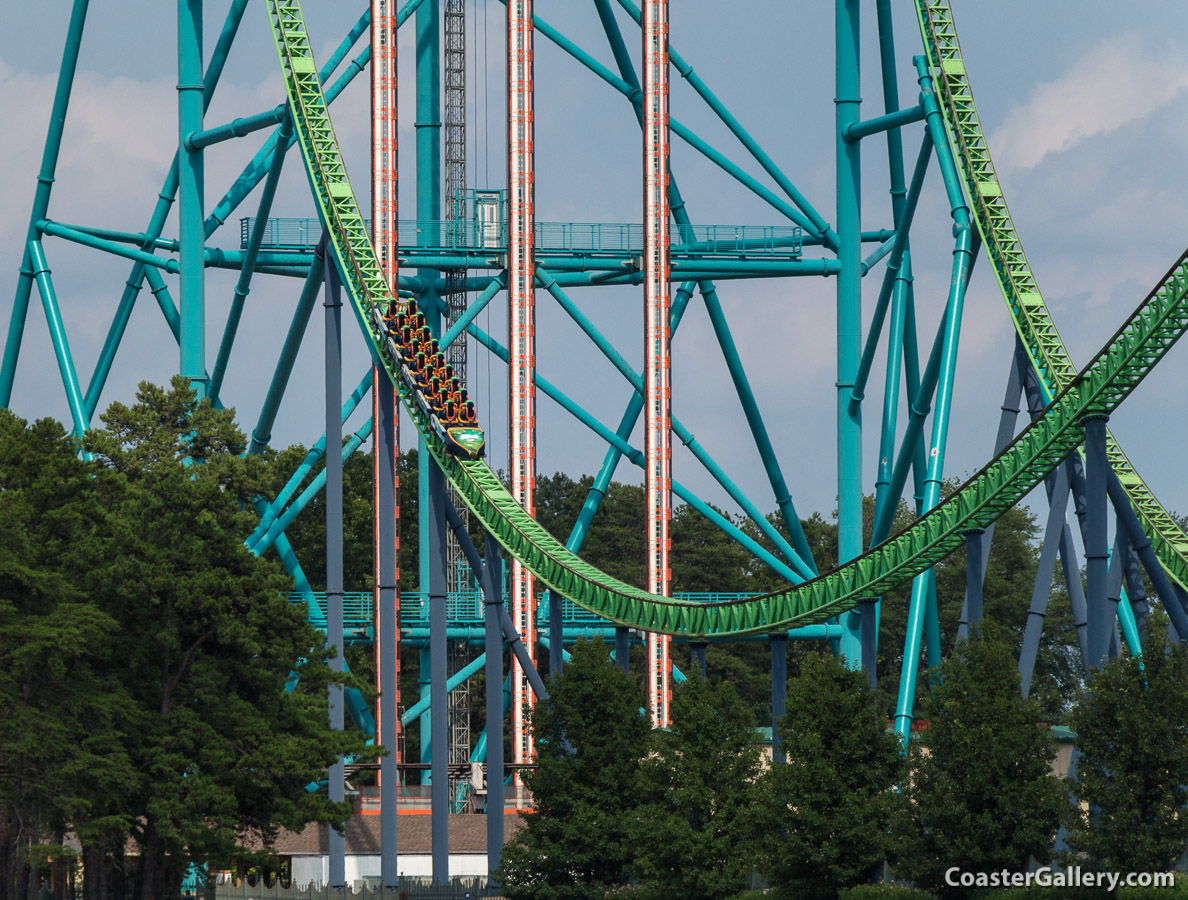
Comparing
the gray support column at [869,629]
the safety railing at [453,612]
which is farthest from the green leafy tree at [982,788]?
the safety railing at [453,612]

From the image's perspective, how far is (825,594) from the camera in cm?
2616

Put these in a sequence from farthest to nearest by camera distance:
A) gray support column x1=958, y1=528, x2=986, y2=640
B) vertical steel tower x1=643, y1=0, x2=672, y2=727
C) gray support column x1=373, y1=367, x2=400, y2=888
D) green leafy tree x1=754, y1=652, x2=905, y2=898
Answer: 1. vertical steel tower x1=643, y1=0, x2=672, y2=727
2. gray support column x1=373, y1=367, x2=400, y2=888
3. gray support column x1=958, y1=528, x2=986, y2=640
4. green leafy tree x1=754, y1=652, x2=905, y2=898

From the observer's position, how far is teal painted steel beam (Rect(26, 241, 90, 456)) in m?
40.1

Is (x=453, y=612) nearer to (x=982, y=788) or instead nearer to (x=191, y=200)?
(x=191, y=200)

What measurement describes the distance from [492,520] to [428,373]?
2.43 meters

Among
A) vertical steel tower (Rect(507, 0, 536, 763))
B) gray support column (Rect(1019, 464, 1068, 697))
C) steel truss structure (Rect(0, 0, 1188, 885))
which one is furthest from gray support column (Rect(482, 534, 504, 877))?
gray support column (Rect(1019, 464, 1068, 697))

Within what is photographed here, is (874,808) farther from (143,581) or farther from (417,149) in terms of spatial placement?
(417,149)

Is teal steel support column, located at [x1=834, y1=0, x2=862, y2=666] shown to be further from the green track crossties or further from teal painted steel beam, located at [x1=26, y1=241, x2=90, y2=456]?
teal painted steel beam, located at [x1=26, y1=241, x2=90, y2=456]

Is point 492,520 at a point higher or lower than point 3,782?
higher

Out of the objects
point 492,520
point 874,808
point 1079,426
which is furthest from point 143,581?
point 1079,426

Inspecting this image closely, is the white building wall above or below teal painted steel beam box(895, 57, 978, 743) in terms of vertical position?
below

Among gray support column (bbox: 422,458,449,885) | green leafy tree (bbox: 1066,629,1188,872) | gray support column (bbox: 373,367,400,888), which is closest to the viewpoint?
green leafy tree (bbox: 1066,629,1188,872)

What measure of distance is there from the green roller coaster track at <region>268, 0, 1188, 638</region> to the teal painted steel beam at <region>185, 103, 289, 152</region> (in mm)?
3721

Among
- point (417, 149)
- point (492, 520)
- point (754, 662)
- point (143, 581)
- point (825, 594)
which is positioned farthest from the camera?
point (754, 662)
